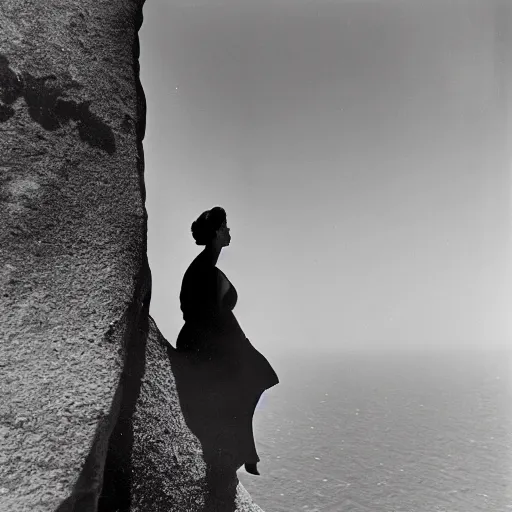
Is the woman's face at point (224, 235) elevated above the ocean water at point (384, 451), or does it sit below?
above

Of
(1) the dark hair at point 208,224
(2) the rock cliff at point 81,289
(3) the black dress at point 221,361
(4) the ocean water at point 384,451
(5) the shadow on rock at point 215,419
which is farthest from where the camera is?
(4) the ocean water at point 384,451

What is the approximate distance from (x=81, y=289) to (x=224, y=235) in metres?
1.56

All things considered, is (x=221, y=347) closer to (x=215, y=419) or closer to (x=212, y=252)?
(x=215, y=419)

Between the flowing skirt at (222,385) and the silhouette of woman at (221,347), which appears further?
the silhouette of woman at (221,347)

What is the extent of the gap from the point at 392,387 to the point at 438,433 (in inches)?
1258

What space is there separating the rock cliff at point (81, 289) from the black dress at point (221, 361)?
0.25m

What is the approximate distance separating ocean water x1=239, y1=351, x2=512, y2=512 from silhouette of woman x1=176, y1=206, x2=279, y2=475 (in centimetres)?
813

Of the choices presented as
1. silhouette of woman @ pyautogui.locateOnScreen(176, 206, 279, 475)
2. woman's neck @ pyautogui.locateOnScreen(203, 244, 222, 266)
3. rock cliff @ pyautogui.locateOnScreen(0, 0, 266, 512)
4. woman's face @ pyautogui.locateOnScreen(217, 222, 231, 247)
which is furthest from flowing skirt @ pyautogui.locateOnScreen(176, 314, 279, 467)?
woman's face @ pyautogui.locateOnScreen(217, 222, 231, 247)

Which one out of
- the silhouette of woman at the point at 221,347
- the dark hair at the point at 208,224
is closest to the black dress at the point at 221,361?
the silhouette of woman at the point at 221,347

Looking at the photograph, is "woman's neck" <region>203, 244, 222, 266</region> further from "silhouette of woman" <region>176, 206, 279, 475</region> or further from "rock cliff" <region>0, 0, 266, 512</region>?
"rock cliff" <region>0, 0, 266, 512</region>

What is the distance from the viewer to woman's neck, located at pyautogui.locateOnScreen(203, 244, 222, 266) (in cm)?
417

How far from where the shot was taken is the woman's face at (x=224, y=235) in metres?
4.18

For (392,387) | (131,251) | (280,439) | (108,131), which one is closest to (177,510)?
(131,251)

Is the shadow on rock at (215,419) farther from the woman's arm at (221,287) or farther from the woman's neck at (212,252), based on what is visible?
the woman's neck at (212,252)
